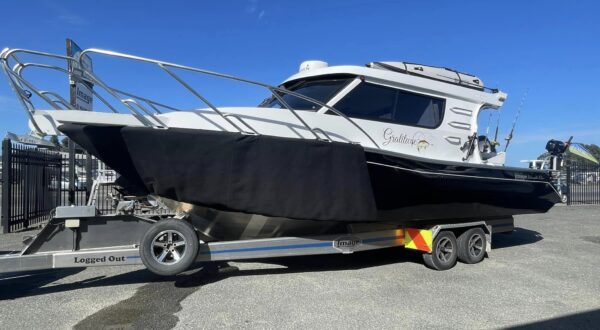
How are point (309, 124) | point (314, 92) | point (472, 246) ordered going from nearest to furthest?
point (309, 124)
point (314, 92)
point (472, 246)

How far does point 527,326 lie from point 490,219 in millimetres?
3731

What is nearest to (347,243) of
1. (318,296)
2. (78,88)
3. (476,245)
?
(318,296)

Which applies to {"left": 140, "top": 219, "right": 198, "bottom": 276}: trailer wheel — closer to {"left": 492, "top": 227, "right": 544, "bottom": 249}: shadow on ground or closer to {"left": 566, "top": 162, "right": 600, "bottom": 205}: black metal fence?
{"left": 492, "top": 227, "right": 544, "bottom": 249}: shadow on ground

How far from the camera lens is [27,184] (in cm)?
933

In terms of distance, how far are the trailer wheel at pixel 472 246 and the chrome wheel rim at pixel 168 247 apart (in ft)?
13.8

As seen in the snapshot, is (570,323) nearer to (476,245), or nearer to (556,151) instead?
(476,245)

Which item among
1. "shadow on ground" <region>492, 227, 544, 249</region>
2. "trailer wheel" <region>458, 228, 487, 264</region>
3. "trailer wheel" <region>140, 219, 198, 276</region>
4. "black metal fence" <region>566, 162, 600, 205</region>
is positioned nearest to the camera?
"trailer wheel" <region>140, 219, 198, 276</region>

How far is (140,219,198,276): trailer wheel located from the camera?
16.0 feet

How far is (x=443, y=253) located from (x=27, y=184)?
8389mm

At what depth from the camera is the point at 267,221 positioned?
539 centimetres

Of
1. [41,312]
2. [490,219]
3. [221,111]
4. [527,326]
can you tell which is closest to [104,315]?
[41,312]

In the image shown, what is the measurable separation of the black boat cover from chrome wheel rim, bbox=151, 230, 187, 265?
0.45 meters

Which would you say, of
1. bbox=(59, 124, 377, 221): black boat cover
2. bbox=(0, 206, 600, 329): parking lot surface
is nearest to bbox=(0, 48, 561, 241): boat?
bbox=(59, 124, 377, 221): black boat cover

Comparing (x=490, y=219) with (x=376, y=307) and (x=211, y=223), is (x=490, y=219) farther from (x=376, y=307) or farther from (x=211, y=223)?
(x=211, y=223)
